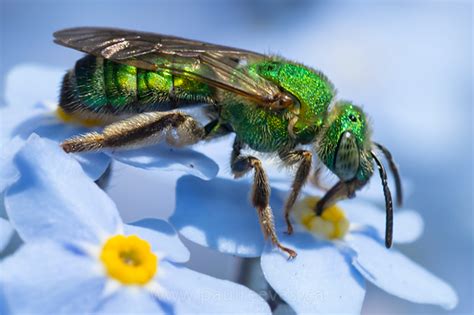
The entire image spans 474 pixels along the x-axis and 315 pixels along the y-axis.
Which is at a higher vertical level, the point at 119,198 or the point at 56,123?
the point at 56,123

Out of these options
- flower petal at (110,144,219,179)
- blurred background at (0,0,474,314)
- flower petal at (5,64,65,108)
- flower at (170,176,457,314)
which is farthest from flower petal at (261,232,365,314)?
blurred background at (0,0,474,314)

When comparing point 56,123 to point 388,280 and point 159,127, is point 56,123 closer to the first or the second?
point 159,127

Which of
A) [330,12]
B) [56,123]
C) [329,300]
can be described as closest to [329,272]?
[329,300]

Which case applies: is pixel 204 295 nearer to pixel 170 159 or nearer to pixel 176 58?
pixel 170 159

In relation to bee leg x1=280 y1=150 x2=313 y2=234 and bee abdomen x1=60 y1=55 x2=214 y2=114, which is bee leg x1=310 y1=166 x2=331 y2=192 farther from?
bee abdomen x1=60 y1=55 x2=214 y2=114

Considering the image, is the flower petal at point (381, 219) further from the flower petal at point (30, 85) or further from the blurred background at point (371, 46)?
the blurred background at point (371, 46)

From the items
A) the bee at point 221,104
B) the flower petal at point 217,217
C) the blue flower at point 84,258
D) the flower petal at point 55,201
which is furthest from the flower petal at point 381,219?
the flower petal at point 55,201
